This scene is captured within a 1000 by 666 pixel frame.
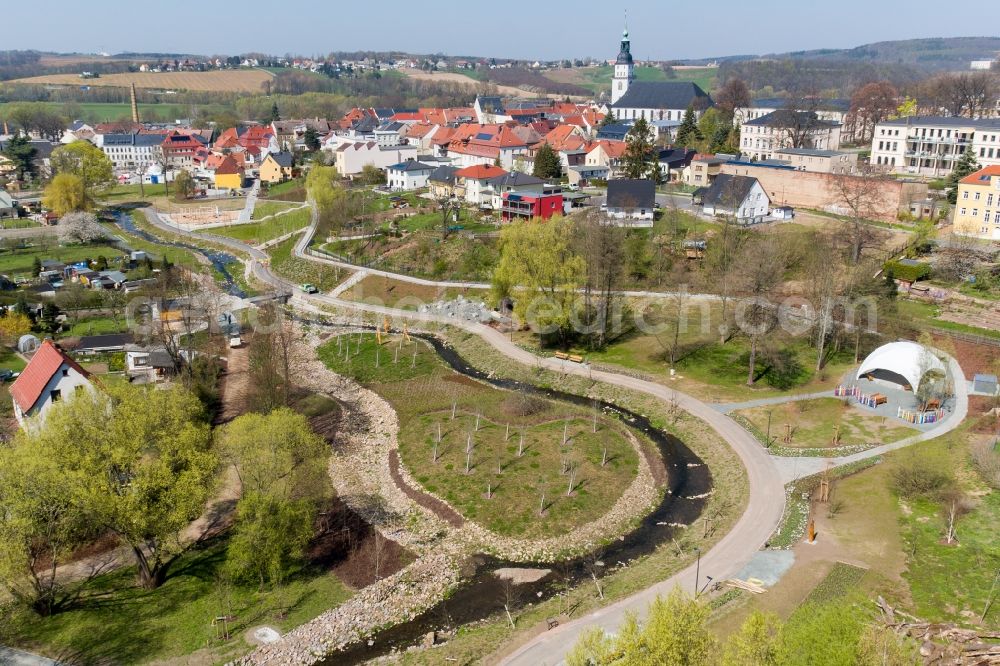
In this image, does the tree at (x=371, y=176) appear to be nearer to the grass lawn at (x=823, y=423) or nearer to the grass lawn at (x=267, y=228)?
the grass lawn at (x=267, y=228)

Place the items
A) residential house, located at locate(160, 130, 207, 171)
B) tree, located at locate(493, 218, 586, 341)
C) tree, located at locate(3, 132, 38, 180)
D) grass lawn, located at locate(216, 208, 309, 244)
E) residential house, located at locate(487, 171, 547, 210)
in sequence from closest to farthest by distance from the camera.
Answer: tree, located at locate(493, 218, 586, 341) → residential house, located at locate(487, 171, 547, 210) → grass lawn, located at locate(216, 208, 309, 244) → tree, located at locate(3, 132, 38, 180) → residential house, located at locate(160, 130, 207, 171)

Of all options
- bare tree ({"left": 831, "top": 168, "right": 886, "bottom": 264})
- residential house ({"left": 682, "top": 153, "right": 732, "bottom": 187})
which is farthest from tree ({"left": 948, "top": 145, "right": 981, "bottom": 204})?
residential house ({"left": 682, "top": 153, "right": 732, "bottom": 187})

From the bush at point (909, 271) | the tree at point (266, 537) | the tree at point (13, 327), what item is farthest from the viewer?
the bush at point (909, 271)

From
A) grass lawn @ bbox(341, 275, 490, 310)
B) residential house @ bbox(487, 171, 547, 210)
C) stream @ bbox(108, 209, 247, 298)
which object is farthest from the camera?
residential house @ bbox(487, 171, 547, 210)

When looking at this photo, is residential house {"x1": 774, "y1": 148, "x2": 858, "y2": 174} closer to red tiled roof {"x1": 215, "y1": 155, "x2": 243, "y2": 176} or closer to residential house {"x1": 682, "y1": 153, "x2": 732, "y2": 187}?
residential house {"x1": 682, "y1": 153, "x2": 732, "y2": 187}

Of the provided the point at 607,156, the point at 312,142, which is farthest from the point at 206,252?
the point at 607,156

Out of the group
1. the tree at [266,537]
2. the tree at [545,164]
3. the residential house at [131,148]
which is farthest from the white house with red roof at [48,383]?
the residential house at [131,148]

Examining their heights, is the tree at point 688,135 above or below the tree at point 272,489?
above
